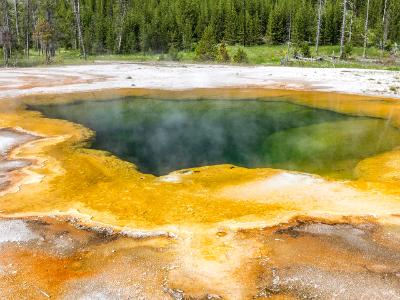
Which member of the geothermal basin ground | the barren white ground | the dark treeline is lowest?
the geothermal basin ground

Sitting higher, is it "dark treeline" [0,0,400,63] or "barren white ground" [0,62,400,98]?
"dark treeline" [0,0,400,63]

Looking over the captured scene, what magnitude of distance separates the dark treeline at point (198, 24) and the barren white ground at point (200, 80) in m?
29.2

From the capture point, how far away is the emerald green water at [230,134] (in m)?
15.4

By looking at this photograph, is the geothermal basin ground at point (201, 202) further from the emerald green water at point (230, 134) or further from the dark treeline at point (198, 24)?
the dark treeline at point (198, 24)

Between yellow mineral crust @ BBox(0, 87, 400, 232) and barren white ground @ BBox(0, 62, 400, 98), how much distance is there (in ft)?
54.0

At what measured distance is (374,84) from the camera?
31.8 metres

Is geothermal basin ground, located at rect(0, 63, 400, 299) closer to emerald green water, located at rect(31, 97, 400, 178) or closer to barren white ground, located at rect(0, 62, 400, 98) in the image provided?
emerald green water, located at rect(31, 97, 400, 178)

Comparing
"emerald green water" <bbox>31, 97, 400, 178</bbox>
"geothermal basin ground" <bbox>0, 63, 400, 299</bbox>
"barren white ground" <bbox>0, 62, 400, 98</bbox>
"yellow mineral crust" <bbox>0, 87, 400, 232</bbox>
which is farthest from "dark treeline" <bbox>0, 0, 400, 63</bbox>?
"yellow mineral crust" <bbox>0, 87, 400, 232</bbox>

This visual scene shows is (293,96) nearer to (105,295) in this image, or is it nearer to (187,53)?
(105,295)

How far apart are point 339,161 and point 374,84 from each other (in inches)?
754

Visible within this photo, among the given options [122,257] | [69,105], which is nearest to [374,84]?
[69,105]

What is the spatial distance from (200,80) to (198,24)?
4789cm

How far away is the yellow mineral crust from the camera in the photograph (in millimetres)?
10227

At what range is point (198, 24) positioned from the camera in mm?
81250
